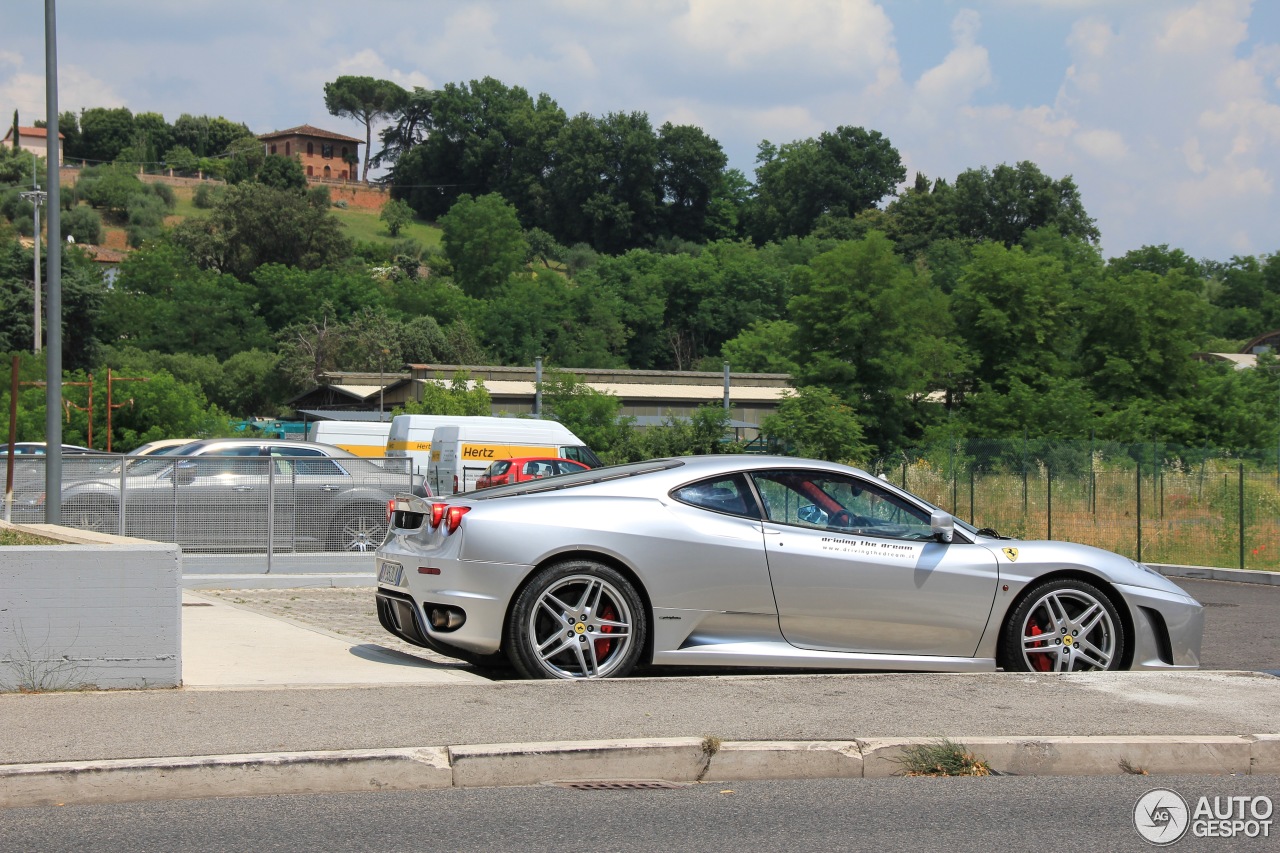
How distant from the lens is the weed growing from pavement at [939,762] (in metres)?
6.24

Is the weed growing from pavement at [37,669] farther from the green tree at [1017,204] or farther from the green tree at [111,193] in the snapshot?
the green tree at [111,193]

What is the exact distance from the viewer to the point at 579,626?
8.01m

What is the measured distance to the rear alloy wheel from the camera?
57.2ft

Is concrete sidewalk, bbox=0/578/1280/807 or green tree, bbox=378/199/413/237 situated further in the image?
green tree, bbox=378/199/413/237

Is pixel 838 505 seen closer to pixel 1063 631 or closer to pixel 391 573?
pixel 1063 631

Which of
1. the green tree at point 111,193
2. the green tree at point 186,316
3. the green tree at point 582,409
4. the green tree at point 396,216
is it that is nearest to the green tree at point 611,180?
the green tree at point 396,216

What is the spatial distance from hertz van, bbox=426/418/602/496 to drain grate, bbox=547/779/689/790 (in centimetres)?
2351

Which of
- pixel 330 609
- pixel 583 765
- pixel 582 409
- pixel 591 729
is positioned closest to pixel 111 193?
pixel 582 409

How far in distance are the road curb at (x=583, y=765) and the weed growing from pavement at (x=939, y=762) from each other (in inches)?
1.9

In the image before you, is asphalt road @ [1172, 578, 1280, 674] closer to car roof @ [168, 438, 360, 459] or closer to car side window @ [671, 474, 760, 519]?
car side window @ [671, 474, 760, 519]

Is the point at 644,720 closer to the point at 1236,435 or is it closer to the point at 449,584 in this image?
the point at 449,584

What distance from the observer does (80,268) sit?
3339 inches

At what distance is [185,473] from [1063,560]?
458 inches

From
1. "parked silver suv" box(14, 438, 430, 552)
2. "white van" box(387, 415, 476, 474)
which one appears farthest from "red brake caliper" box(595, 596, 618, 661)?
"white van" box(387, 415, 476, 474)
